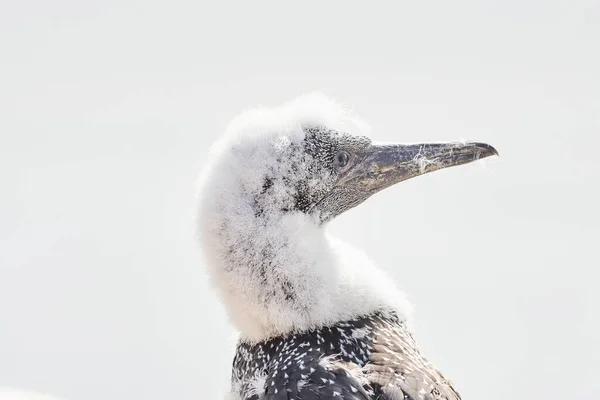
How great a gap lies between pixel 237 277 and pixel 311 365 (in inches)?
25.3

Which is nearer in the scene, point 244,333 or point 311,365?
point 311,365

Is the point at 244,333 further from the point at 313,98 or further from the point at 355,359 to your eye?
the point at 313,98

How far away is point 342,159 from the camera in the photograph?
689 cm

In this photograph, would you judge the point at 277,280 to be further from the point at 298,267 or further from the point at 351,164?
the point at 351,164

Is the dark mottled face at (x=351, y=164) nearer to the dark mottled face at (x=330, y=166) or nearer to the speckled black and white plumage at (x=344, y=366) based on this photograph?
the dark mottled face at (x=330, y=166)

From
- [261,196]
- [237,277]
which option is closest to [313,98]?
[261,196]

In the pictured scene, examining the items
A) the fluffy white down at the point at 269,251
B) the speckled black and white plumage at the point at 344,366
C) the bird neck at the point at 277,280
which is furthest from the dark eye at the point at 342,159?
the speckled black and white plumage at the point at 344,366

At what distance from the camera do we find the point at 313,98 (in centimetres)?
693

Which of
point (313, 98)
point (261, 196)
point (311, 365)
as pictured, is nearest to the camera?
point (311, 365)

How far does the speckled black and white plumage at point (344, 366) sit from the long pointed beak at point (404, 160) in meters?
0.82

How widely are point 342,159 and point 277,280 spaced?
0.91 meters

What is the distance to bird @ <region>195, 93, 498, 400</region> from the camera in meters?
6.14

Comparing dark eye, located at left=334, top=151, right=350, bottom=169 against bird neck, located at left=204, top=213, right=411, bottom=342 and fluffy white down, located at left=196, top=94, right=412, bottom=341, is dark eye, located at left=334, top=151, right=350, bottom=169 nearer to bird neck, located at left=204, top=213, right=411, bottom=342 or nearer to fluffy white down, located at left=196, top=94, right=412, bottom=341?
fluffy white down, located at left=196, top=94, right=412, bottom=341

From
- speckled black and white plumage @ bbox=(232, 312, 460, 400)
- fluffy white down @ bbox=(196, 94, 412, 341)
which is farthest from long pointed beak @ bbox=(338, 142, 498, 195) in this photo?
speckled black and white plumage @ bbox=(232, 312, 460, 400)
